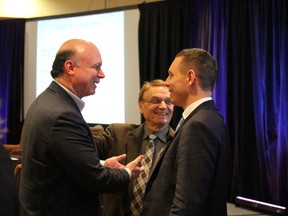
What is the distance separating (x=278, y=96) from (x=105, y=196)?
1.96m

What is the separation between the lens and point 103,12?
4.75m

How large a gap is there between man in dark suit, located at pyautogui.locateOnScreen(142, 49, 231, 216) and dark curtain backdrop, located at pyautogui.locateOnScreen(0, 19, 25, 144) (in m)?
4.37

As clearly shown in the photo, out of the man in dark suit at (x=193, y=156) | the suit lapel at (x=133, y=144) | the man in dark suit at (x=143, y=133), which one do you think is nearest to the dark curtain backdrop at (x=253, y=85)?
the man in dark suit at (x=143, y=133)

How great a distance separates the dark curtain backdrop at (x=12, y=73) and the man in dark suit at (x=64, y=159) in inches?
165

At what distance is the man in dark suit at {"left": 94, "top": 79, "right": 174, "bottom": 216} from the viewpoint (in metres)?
2.21

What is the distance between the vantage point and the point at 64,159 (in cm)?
149

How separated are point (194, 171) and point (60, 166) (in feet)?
1.75

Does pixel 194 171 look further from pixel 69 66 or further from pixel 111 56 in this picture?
pixel 111 56

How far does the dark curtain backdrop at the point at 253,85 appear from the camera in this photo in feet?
11.2

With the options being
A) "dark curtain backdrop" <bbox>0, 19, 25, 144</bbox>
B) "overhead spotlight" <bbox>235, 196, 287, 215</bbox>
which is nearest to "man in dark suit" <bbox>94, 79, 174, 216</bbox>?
"overhead spotlight" <bbox>235, 196, 287, 215</bbox>

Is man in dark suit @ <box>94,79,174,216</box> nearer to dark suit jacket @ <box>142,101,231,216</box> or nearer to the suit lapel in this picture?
the suit lapel

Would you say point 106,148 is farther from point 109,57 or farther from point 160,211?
point 109,57

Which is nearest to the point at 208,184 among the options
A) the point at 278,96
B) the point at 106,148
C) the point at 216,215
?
the point at 216,215

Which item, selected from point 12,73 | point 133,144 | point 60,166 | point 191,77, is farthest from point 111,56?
point 60,166
